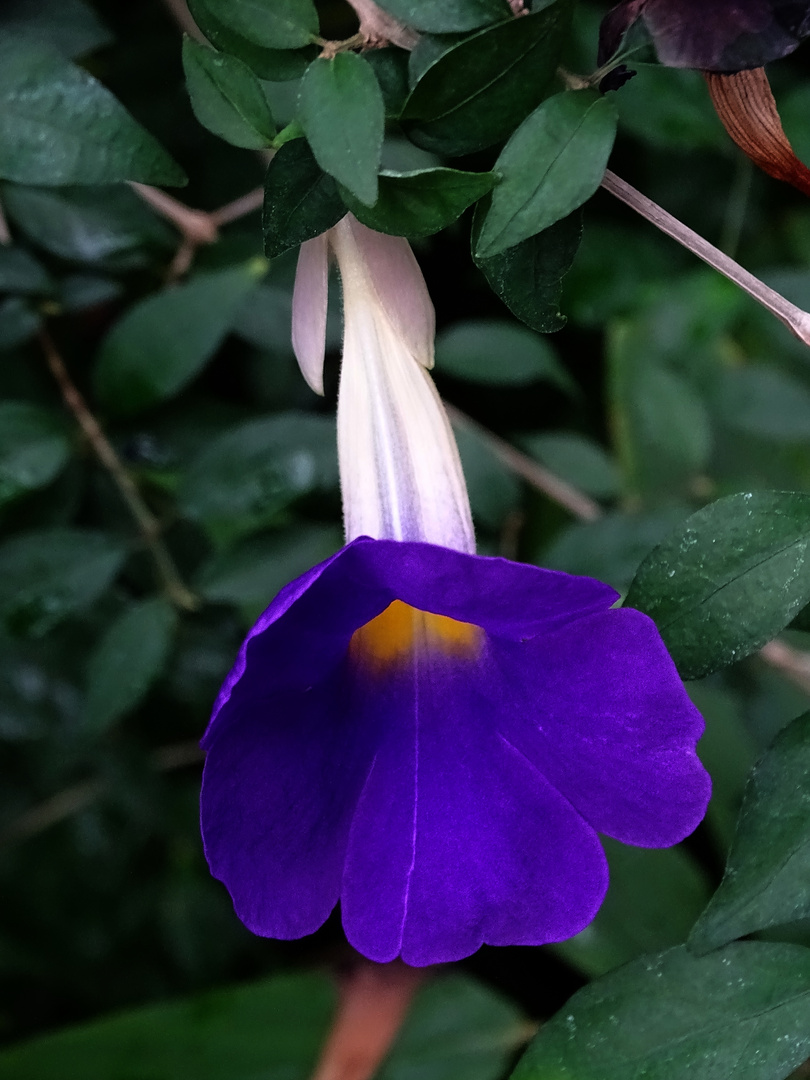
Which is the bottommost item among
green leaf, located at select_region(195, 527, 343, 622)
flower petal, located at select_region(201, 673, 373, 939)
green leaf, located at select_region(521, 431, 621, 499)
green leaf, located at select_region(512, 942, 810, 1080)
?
green leaf, located at select_region(521, 431, 621, 499)

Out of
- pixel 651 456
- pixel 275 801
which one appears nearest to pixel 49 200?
pixel 275 801

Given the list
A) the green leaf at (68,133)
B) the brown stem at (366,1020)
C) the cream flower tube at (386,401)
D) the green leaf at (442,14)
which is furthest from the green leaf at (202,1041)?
the green leaf at (442,14)

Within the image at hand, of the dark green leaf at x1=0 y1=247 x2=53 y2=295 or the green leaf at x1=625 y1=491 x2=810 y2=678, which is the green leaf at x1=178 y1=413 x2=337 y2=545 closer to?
the dark green leaf at x1=0 y1=247 x2=53 y2=295

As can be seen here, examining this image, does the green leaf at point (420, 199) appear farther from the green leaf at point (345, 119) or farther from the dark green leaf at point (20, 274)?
the dark green leaf at point (20, 274)

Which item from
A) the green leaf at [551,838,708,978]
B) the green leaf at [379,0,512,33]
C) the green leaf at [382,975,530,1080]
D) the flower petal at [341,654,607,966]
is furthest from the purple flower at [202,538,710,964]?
the green leaf at [382,975,530,1080]

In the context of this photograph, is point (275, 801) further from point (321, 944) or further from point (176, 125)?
point (321, 944)
